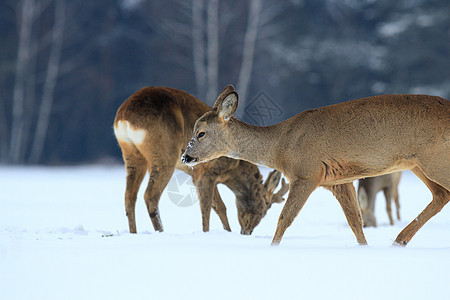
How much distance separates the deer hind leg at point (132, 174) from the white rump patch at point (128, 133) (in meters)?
0.10

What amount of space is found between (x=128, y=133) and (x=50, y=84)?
1607 cm

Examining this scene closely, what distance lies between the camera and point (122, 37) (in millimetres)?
22953

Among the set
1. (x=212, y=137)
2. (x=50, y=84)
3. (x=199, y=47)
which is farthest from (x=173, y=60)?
(x=212, y=137)

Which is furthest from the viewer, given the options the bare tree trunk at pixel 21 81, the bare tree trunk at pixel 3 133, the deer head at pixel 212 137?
the bare tree trunk at pixel 3 133

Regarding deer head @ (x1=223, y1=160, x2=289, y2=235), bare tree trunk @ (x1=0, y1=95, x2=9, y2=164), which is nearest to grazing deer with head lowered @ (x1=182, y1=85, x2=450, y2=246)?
deer head @ (x1=223, y1=160, x2=289, y2=235)

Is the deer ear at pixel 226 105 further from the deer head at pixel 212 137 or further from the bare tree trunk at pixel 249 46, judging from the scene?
the bare tree trunk at pixel 249 46

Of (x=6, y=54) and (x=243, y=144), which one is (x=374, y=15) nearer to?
(x=6, y=54)

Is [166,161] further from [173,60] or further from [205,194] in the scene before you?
[173,60]

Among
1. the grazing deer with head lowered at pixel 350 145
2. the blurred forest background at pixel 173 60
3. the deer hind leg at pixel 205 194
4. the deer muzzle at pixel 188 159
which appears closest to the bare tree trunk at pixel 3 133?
the blurred forest background at pixel 173 60

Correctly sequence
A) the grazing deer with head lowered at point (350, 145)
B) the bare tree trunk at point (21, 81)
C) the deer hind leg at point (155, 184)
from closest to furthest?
1. the grazing deer with head lowered at point (350, 145)
2. the deer hind leg at point (155, 184)
3. the bare tree trunk at point (21, 81)

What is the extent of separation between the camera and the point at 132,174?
6.95 meters

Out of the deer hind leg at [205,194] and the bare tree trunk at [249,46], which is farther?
the bare tree trunk at [249,46]

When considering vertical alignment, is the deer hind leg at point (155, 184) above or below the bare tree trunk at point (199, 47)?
below

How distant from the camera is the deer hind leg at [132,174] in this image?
690 cm
